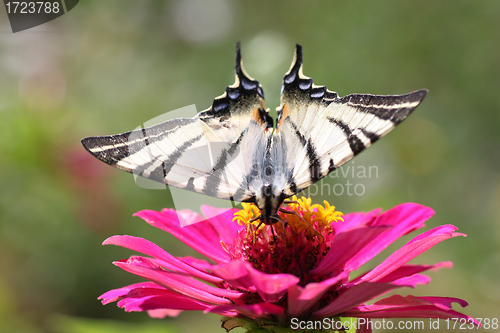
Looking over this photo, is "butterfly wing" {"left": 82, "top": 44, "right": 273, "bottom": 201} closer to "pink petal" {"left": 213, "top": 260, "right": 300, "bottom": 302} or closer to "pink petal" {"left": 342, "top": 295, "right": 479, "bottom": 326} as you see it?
"pink petal" {"left": 213, "top": 260, "right": 300, "bottom": 302}

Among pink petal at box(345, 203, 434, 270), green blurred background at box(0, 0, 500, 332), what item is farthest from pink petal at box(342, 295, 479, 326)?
green blurred background at box(0, 0, 500, 332)

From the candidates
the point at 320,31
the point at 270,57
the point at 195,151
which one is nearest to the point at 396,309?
the point at 195,151

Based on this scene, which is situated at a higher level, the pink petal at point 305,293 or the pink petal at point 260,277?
the pink petal at point 260,277

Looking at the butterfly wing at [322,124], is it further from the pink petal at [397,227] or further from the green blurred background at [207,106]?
the green blurred background at [207,106]

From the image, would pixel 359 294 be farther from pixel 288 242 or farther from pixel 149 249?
pixel 149 249

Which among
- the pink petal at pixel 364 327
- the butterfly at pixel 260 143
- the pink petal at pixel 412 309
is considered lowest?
the pink petal at pixel 364 327

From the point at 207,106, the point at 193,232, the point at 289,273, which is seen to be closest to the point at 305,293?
the point at 289,273

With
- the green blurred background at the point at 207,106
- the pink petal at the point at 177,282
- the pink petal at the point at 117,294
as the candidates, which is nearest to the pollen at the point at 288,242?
the pink petal at the point at 177,282
